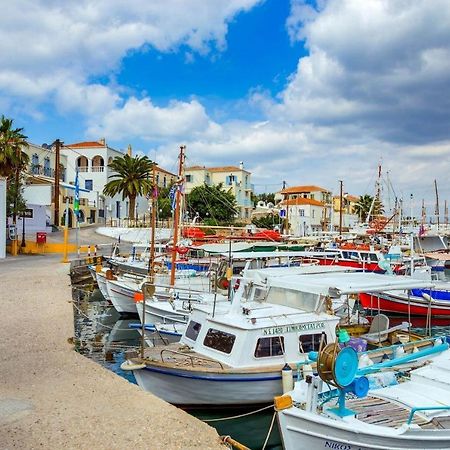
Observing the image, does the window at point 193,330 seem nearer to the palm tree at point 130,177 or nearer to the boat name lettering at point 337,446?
the boat name lettering at point 337,446

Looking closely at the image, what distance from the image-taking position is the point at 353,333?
596 inches

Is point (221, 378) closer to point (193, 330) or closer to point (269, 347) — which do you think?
point (269, 347)

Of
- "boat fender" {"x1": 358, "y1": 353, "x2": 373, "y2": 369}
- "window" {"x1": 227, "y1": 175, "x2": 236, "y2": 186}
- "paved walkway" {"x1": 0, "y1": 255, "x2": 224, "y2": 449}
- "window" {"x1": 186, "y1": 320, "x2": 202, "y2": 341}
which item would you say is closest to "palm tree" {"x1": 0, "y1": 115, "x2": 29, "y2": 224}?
"paved walkway" {"x1": 0, "y1": 255, "x2": 224, "y2": 449}

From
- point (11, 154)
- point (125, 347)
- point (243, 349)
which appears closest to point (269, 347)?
point (243, 349)

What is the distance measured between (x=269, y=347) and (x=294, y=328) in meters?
0.77

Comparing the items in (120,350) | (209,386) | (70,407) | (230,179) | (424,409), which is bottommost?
(120,350)

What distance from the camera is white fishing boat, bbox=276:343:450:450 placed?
306 inches

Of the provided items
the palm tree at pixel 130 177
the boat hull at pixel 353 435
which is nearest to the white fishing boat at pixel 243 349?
the boat hull at pixel 353 435

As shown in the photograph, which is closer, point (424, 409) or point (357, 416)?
point (424, 409)

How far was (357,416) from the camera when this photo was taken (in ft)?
27.3

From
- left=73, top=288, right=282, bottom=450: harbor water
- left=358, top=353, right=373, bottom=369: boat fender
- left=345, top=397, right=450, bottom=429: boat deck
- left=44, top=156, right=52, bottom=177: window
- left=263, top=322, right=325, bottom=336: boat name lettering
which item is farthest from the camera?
left=44, top=156, right=52, bottom=177: window

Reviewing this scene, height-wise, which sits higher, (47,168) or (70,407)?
(47,168)

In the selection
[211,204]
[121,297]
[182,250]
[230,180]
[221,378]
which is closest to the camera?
[221,378]

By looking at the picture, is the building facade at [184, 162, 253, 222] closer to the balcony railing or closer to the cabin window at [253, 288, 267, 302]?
the balcony railing
